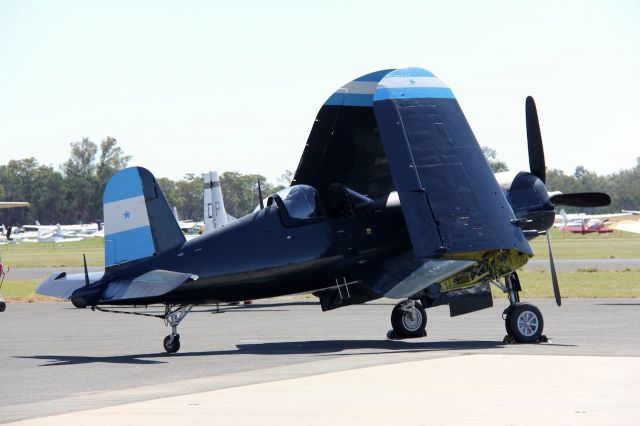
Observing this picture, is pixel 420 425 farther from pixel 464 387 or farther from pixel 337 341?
pixel 337 341

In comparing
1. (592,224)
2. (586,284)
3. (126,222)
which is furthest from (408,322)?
(592,224)

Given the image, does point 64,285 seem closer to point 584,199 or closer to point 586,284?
point 584,199

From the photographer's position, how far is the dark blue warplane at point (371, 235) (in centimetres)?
1803

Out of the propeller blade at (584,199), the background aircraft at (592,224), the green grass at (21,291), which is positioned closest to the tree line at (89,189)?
the background aircraft at (592,224)

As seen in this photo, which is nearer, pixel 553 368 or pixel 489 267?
pixel 553 368

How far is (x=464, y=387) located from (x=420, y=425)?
2537 mm

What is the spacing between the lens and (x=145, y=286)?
1755 cm

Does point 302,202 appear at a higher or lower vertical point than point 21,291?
higher

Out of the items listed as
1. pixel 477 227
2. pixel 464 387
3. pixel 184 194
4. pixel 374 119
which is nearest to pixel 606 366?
pixel 464 387

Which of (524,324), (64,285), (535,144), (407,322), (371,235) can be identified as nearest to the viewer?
(524,324)

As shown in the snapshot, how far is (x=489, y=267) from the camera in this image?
18828 mm

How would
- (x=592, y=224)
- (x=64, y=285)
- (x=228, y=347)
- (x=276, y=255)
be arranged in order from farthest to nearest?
1. (x=592, y=224)
2. (x=228, y=347)
3. (x=64, y=285)
4. (x=276, y=255)

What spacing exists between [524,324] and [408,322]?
2.78m

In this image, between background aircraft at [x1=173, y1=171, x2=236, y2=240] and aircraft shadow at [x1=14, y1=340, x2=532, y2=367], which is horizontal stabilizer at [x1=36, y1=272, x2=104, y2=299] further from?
background aircraft at [x1=173, y1=171, x2=236, y2=240]
